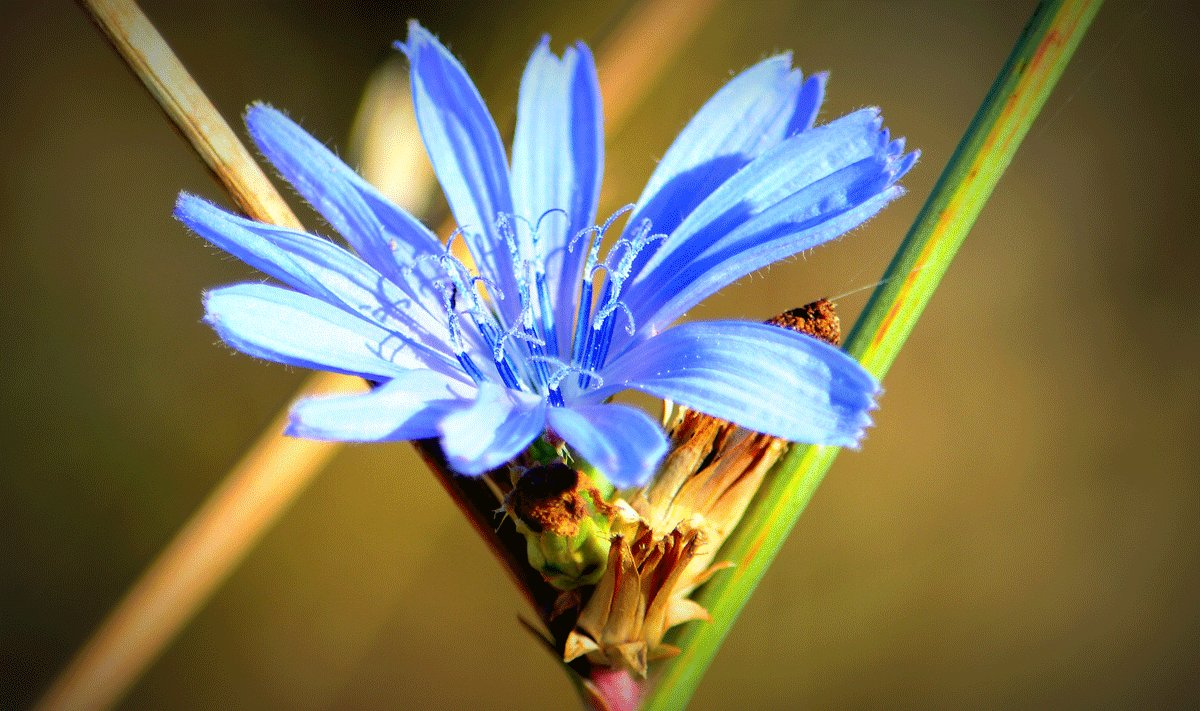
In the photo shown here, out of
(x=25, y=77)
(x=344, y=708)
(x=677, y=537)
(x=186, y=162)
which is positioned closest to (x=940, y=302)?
(x=677, y=537)

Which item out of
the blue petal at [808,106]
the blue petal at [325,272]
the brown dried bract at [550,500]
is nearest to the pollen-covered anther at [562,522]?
the brown dried bract at [550,500]

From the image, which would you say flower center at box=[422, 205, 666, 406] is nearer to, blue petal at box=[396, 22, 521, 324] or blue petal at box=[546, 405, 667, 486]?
blue petal at box=[396, 22, 521, 324]

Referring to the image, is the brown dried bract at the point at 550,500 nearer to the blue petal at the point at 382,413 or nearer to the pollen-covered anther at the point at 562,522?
the pollen-covered anther at the point at 562,522

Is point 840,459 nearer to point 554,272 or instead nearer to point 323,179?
point 554,272

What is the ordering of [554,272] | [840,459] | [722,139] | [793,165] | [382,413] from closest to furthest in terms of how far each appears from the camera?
[382,413] → [793,165] → [722,139] → [554,272] → [840,459]

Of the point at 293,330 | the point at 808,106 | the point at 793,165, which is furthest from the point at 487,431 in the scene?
the point at 808,106

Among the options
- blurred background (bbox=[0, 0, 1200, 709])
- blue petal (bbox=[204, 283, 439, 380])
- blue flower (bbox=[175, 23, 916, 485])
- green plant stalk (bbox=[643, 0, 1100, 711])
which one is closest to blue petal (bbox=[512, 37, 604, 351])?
blue flower (bbox=[175, 23, 916, 485])

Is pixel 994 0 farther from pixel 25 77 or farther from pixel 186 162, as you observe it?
pixel 25 77
